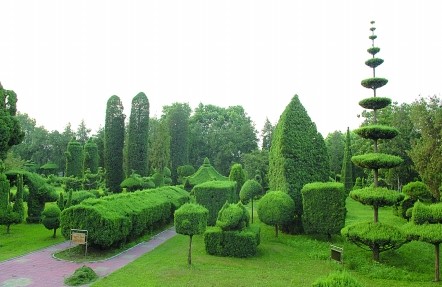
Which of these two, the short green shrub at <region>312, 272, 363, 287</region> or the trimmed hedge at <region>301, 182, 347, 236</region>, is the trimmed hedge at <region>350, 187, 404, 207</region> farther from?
the short green shrub at <region>312, 272, 363, 287</region>

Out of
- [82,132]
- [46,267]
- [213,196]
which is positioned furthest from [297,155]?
[82,132]

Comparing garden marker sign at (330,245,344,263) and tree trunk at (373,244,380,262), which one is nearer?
tree trunk at (373,244,380,262)

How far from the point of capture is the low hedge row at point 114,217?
665 inches

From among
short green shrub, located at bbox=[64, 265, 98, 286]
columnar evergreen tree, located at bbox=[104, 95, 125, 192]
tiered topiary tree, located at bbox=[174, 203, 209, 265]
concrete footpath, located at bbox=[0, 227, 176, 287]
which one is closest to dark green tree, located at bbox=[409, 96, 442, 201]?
tiered topiary tree, located at bbox=[174, 203, 209, 265]

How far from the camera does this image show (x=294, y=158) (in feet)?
73.8

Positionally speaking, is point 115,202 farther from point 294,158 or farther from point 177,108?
point 177,108

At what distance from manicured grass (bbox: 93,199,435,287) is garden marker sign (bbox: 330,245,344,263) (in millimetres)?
250

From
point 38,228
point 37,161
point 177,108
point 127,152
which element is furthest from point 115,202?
point 37,161

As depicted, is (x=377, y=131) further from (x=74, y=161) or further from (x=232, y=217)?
(x=74, y=161)

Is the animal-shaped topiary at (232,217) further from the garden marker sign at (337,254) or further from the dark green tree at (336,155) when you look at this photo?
the dark green tree at (336,155)

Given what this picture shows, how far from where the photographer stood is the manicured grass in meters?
13.5

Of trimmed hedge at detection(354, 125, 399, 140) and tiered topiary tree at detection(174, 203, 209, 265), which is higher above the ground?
trimmed hedge at detection(354, 125, 399, 140)

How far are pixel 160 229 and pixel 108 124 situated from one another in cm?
1870

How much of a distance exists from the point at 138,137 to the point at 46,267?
26134 mm
